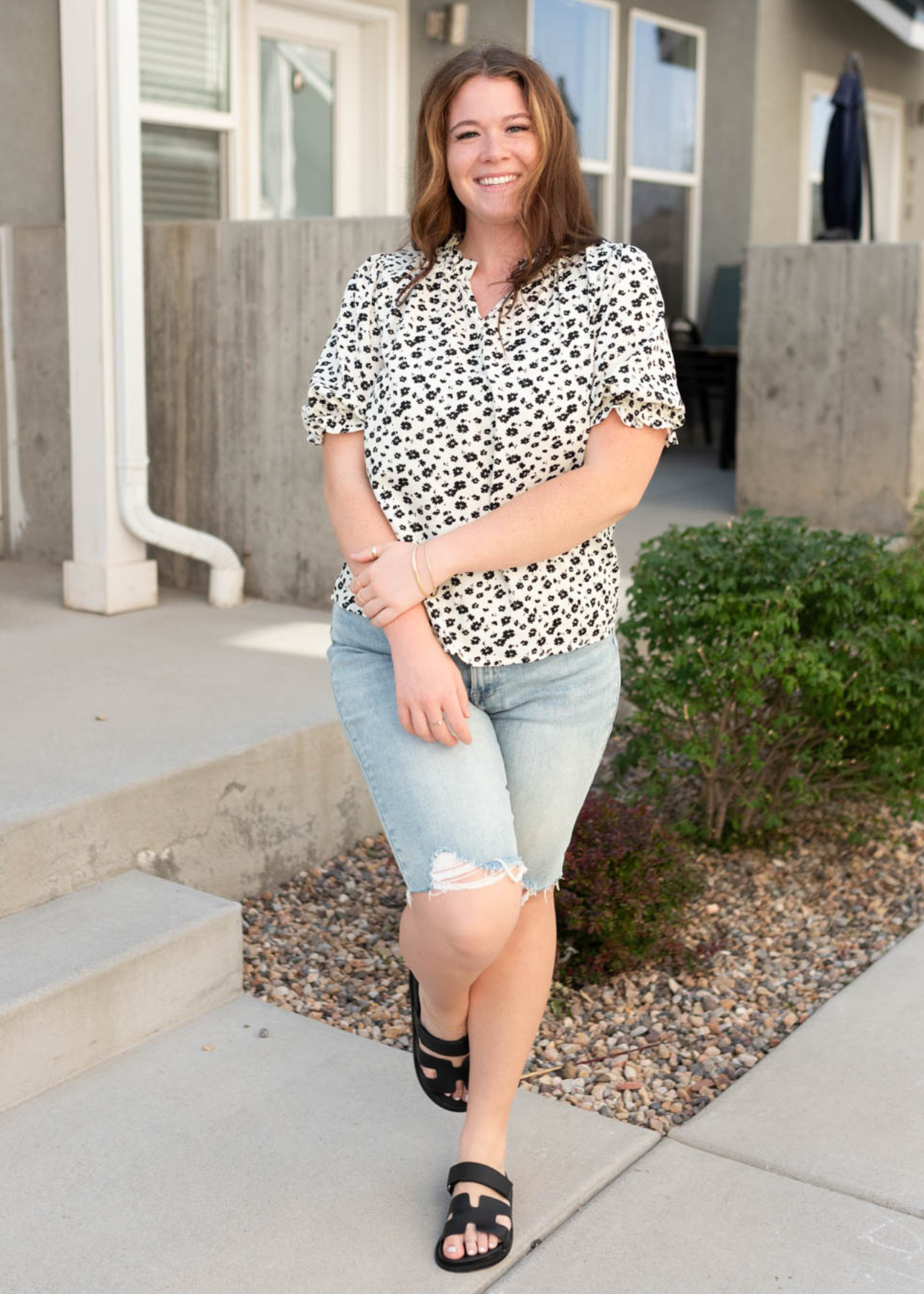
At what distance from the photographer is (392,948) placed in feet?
11.2

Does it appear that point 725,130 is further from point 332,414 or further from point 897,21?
point 332,414

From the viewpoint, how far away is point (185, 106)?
6223 mm

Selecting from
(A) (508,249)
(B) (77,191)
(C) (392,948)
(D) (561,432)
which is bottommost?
(C) (392,948)

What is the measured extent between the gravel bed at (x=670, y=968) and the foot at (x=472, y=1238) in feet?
1.92

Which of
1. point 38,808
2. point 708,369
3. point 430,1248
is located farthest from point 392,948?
point 708,369

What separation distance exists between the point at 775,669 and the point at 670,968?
0.73 m

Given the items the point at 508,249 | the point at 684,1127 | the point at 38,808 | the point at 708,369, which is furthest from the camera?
the point at 708,369

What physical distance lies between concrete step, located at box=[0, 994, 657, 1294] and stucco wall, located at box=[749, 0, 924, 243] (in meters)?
8.39

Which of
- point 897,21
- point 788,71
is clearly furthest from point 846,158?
point 897,21

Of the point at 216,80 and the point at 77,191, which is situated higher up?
the point at 216,80

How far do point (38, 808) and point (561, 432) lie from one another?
4.86ft

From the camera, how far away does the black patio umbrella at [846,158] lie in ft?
27.2

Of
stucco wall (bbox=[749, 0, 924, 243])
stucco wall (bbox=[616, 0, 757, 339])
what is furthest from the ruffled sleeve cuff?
stucco wall (bbox=[749, 0, 924, 243])

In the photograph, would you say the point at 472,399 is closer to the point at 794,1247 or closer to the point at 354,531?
the point at 354,531
